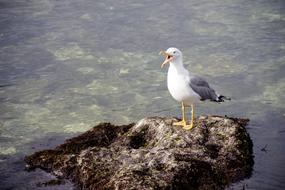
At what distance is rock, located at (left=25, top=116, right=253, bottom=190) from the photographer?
541cm

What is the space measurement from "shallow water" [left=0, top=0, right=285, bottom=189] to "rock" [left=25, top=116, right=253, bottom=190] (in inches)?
8.3

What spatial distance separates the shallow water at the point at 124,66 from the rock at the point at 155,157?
21 centimetres

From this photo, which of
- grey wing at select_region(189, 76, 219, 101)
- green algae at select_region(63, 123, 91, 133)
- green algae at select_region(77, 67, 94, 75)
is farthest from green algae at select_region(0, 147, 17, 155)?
green algae at select_region(77, 67, 94, 75)

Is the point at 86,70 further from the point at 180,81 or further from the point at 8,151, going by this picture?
the point at 180,81

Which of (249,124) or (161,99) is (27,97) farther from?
(249,124)

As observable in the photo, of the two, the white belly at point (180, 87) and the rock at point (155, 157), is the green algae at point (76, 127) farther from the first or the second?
the white belly at point (180, 87)

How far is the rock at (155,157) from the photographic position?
5.41 m

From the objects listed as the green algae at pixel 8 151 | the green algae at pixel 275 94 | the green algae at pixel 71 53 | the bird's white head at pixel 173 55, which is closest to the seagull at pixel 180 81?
the bird's white head at pixel 173 55

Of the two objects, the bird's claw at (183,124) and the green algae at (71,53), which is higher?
the green algae at (71,53)

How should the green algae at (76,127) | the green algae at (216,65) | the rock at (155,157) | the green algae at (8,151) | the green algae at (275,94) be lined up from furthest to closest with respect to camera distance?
1. the green algae at (216,65)
2. the green algae at (275,94)
3. the green algae at (76,127)
4. the green algae at (8,151)
5. the rock at (155,157)

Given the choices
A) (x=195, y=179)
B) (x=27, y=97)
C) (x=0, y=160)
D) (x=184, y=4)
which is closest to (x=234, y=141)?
(x=195, y=179)

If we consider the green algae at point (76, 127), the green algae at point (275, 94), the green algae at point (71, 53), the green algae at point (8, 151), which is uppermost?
the green algae at point (71, 53)

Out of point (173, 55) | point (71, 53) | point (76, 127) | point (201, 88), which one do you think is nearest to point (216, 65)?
point (71, 53)

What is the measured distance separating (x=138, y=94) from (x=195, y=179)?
3.09m
